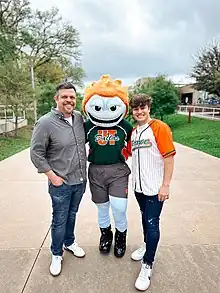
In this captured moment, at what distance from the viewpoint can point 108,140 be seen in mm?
2320

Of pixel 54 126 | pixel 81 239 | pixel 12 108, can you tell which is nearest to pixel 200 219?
pixel 81 239

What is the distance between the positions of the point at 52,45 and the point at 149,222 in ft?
Result: 98.3

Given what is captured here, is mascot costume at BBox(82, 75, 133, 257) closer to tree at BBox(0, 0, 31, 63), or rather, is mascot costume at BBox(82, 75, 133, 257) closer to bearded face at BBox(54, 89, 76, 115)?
bearded face at BBox(54, 89, 76, 115)

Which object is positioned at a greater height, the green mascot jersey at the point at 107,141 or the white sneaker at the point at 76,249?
the green mascot jersey at the point at 107,141

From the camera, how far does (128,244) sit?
9.03 ft

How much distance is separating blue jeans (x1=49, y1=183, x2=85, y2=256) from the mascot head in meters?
0.59

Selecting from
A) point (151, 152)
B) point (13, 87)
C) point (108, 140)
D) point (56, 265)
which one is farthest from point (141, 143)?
point (13, 87)

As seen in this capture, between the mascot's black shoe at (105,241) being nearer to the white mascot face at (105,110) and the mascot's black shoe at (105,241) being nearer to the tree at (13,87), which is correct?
the white mascot face at (105,110)

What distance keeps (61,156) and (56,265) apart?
0.90 m

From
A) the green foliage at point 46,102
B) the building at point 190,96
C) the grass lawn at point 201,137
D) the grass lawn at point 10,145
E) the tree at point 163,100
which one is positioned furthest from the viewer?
the building at point 190,96

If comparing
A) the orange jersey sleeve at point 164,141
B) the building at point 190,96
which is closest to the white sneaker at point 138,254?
the orange jersey sleeve at point 164,141

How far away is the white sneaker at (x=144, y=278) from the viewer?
2057 mm

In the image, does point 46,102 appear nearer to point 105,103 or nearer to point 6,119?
point 6,119

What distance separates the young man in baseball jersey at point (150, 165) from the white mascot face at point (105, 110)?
6.7 inches
